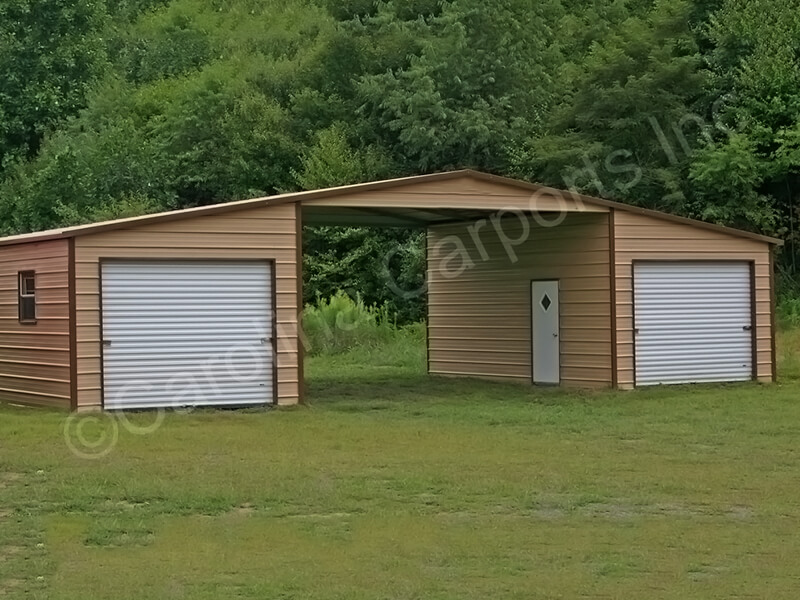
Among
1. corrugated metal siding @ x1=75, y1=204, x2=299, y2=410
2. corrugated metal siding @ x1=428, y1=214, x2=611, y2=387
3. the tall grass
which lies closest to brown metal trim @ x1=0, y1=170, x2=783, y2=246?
corrugated metal siding @ x1=75, y1=204, x2=299, y2=410

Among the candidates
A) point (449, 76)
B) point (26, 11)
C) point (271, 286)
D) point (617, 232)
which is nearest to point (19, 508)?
point (271, 286)

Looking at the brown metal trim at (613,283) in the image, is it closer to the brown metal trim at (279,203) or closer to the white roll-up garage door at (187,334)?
the brown metal trim at (279,203)

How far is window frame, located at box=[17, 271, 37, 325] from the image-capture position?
17609mm

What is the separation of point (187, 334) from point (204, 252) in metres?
1.05

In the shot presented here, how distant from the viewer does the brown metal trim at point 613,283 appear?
19.3 metres

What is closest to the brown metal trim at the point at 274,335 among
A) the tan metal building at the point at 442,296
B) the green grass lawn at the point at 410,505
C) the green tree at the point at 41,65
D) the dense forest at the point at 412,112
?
the tan metal building at the point at 442,296

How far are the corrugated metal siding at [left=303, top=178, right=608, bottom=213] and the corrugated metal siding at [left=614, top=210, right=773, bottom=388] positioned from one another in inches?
34.8

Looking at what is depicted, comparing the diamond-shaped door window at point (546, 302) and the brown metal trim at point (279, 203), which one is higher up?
the brown metal trim at point (279, 203)

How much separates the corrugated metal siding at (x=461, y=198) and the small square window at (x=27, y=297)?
3.72 meters

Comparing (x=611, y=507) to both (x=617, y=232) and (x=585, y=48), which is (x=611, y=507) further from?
(x=585, y=48)

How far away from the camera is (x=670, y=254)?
19.9 meters

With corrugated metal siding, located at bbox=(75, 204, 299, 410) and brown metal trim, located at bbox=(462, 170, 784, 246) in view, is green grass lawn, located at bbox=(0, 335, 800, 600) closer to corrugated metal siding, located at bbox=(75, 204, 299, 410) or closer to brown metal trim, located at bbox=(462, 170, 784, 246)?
corrugated metal siding, located at bbox=(75, 204, 299, 410)

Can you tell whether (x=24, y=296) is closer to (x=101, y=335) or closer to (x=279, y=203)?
(x=101, y=335)

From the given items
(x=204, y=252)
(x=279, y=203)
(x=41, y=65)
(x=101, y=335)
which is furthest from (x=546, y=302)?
(x=41, y=65)
